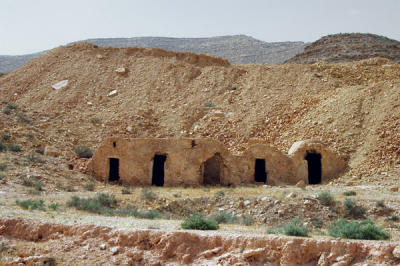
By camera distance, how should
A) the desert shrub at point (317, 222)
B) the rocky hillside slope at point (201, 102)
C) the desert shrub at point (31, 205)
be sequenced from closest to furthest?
the desert shrub at point (31, 205) < the desert shrub at point (317, 222) < the rocky hillside slope at point (201, 102)

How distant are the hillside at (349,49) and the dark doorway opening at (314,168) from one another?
21548 millimetres

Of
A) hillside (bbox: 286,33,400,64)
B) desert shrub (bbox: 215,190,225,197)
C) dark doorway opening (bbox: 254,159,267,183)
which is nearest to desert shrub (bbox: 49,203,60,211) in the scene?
desert shrub (bbox: 215,190,225,197)

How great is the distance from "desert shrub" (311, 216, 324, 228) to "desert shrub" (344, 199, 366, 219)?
0.83m

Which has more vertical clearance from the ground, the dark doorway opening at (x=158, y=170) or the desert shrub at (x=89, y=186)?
the dark doorway opening at (x=158, y=170)

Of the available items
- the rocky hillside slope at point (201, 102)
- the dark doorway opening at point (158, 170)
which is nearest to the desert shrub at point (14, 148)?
the rocky hillside slope at point (201, 102)

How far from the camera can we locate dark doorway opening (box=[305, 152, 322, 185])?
18500mm

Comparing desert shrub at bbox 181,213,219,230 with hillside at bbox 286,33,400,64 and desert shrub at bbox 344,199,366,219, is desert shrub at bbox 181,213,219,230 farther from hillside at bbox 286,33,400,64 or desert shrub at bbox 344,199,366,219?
hillside at bbox 286,33,400,64

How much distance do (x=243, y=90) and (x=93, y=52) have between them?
12072 millimetres

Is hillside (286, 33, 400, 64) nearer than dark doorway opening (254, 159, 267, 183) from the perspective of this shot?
No

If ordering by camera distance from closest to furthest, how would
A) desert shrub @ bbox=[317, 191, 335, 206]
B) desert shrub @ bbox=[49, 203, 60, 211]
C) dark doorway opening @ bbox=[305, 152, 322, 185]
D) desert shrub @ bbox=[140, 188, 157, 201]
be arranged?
desert shrub @ bbox=[49, 203, 60, 211] < desert shrub @ bbox=[317, 191, 335, 206] < desert shrub @ bbox=[140, 188, 157, 201] < dark doorway opening @ bbox=[305, 152, 322, 185]

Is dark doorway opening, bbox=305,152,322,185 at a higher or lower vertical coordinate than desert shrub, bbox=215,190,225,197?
higher

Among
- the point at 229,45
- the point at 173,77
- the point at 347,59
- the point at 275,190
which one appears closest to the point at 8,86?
the point at 173,77

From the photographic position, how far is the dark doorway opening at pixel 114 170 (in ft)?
61.5

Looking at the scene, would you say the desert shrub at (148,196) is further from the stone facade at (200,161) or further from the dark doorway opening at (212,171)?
the dark doorway opening at (212,171)
